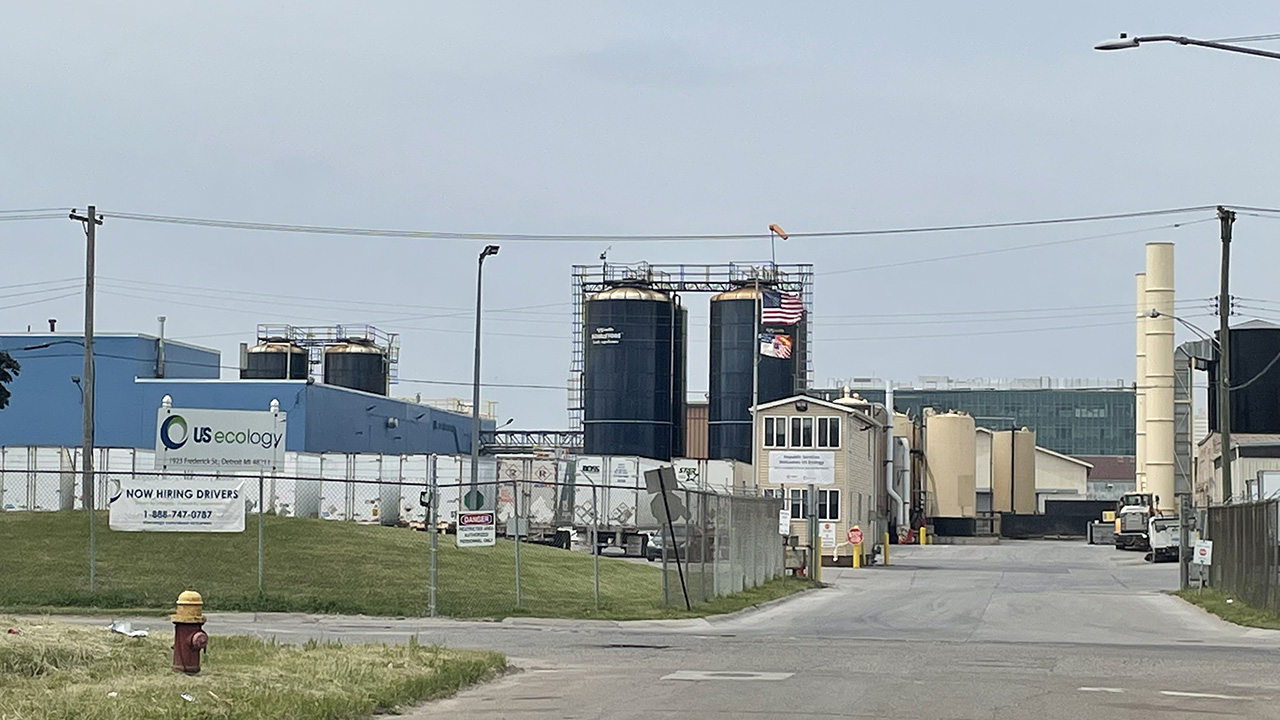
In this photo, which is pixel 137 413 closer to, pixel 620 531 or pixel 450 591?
pixel 620 531

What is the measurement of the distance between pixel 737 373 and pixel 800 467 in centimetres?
1955

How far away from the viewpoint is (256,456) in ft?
148

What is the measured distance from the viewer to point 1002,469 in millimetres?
114125

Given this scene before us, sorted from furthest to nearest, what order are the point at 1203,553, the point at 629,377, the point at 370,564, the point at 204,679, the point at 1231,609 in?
the point at 629,377 < the point at 1203,553 < the point at 370,564 < the point at 1231,609 < the point at 204,679

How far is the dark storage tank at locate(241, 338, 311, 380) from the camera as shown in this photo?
93.6 m

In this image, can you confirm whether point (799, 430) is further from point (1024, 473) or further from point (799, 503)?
point (1024, 473)

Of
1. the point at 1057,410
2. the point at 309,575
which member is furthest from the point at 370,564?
the point at 1057,410

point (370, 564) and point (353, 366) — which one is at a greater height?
point (353, 366)

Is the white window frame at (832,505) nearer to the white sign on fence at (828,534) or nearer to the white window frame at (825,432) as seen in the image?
the white sign on fence at (828,534)

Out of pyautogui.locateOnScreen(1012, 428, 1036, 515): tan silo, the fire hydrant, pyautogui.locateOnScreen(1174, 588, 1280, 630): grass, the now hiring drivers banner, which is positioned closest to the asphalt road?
pyautogui.locateOnScreen(1174, 588, 1280, 630): grass

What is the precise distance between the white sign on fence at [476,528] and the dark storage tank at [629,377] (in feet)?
164

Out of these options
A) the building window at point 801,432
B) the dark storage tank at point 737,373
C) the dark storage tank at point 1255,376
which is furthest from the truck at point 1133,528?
the building window at point 801,432

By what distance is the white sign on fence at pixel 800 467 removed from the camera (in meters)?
59.4

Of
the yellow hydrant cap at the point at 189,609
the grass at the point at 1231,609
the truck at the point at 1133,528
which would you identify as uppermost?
the yellow hydrant cap at the point at 189,609
